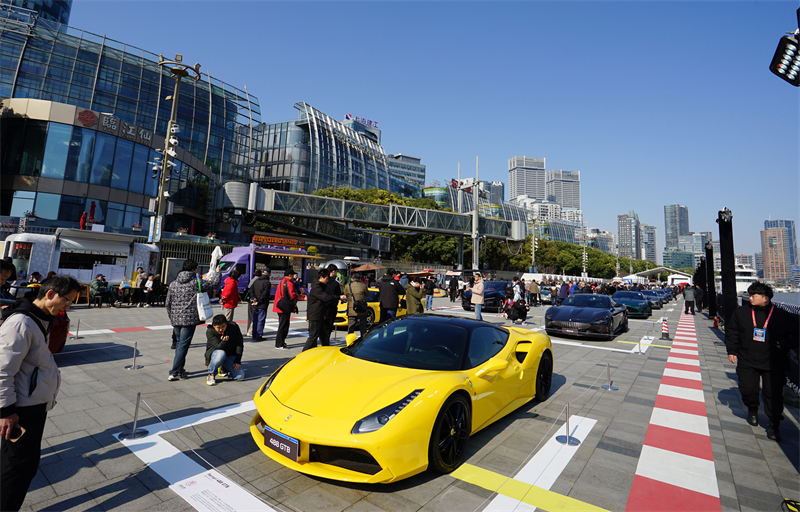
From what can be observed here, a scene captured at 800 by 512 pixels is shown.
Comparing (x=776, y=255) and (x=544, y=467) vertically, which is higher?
(x=776, y=255)

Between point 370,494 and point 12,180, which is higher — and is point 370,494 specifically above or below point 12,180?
below

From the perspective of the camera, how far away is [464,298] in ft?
62.3

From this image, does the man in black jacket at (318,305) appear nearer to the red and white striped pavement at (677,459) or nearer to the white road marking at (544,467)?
the white road marking at (544,467)

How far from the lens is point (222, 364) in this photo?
19.2 feet

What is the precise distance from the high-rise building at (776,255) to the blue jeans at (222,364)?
156 m

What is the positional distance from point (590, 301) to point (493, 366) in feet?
31.7

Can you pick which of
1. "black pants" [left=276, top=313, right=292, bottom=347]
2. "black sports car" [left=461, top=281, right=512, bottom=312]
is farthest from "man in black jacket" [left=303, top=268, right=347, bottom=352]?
"black sports car" [left=461, top=281, right=512, bottom=312]

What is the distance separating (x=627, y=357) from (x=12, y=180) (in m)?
39.4

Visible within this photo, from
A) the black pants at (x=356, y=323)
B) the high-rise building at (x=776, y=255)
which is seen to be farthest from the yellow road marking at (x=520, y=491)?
the high-rise building at (x=776, y=255)

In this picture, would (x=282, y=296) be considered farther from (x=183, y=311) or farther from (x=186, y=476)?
(x=186, y=476)

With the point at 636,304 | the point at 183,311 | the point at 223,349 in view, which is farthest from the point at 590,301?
the point at 183,311

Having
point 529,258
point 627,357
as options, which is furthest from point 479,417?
point 529,258

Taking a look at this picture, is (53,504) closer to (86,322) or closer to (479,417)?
(479,417)

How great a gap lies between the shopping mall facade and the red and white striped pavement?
62.6 feet
